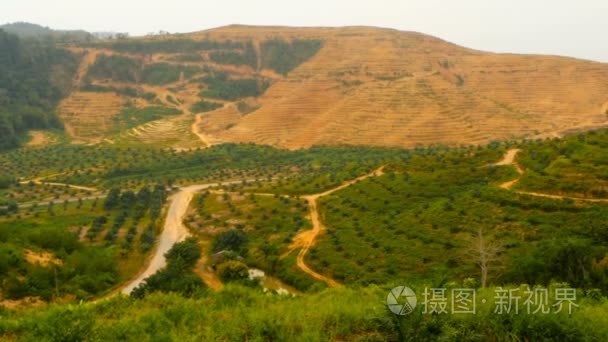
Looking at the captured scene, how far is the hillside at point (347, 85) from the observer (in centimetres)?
9125

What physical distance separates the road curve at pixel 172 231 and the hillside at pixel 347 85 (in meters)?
33.9

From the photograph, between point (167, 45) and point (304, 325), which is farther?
point (167, 45)

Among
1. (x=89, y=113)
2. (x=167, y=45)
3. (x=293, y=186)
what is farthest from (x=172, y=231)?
(x=167, y=45)

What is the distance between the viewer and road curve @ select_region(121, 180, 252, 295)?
33.4 metres

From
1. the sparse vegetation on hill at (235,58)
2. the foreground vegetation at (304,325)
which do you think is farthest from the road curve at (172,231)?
the sparse vegetation on hill at (235,58)

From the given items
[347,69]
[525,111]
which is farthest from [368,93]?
[525,111]

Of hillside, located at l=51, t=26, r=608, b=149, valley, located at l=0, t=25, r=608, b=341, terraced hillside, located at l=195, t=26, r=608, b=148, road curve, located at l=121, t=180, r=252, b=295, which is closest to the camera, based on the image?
valley, located at l=0, t=25, r=608, b=341

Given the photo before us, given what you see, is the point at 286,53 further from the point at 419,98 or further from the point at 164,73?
the point at 419,98

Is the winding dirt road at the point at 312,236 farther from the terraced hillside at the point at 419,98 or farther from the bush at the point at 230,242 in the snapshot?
the terraced hillside at the point at 419,98

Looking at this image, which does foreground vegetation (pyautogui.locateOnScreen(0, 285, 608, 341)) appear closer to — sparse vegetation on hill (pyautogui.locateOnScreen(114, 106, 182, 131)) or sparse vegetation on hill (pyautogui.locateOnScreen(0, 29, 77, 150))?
sparse vegetation on hill (pyautogui.locateOnScreen(0, 29, 77, 150))

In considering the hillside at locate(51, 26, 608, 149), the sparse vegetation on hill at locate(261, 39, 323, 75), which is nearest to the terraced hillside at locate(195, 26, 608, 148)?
the hillside at locate(51, 26, 608, 149)

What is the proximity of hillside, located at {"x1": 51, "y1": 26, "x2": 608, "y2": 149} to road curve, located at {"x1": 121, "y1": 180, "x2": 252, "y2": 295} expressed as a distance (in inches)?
1336

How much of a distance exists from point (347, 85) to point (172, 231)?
7381 cm

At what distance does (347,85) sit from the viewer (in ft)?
364
